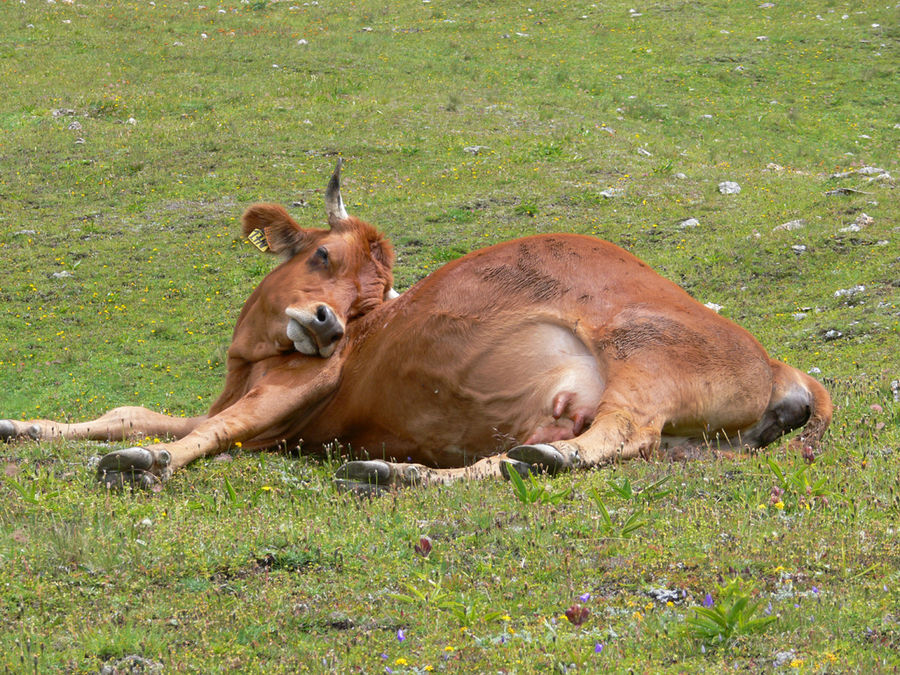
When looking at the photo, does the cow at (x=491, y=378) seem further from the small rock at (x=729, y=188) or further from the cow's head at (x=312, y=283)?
the small rock at (x=729, y=188)

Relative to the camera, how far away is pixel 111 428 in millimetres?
7973

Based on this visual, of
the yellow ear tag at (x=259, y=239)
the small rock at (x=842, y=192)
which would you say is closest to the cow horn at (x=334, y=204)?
the yellow ear tag at (x=259, y=239)

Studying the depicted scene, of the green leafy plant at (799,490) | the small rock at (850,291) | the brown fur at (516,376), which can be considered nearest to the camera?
the green leafy plant at (799,490)

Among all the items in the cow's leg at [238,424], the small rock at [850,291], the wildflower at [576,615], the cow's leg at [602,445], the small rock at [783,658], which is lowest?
the small rock at [850,291]

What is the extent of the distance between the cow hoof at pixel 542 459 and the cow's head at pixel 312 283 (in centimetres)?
233

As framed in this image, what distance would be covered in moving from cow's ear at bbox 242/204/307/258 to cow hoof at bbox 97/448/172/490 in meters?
2.81

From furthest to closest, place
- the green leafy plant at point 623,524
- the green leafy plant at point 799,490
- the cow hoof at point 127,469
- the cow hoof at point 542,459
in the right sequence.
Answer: the cow hoof at point 127,469, the cow hoof at point 542,459, the green leafy plant at point 799,490, the green leafy plant at point 623,524

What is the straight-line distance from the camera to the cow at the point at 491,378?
237 inches

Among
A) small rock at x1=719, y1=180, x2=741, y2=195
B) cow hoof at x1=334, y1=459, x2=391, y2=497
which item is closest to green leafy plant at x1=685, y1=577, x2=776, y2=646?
cow hoof at x1=334, y1=459, x2=391, y2=497

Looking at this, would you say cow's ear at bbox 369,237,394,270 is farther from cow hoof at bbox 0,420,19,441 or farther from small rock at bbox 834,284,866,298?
small rock at bbox 834,284,866,298

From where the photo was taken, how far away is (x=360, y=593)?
4.07m

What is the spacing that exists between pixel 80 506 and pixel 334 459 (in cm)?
226

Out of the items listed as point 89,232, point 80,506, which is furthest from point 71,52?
point 80,506

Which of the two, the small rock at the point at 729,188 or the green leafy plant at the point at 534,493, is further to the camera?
the small rock at the point at 729,188
